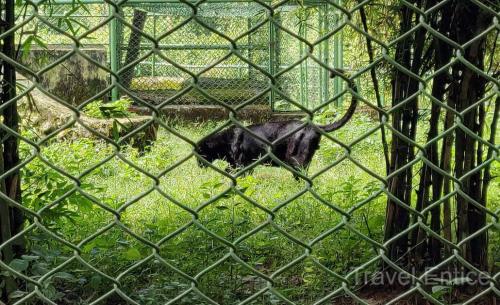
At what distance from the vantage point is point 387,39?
459 cm

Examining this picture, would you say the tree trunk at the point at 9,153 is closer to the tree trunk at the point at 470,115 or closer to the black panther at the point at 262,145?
the tree trunk at the point at 470,115

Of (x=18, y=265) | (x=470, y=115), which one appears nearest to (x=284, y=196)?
(x=470, y=115)

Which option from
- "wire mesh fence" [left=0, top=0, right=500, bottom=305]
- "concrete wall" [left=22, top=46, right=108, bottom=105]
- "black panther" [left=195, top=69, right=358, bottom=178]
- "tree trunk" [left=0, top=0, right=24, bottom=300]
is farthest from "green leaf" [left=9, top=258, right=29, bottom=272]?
"concrete wall" [left=22, top=46, right=108, bottom=105]

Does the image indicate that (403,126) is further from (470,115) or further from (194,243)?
(194,243)

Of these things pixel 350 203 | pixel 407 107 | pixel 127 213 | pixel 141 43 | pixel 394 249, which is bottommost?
pixel 141 43

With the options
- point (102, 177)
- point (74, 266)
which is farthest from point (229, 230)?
point (102, 177)

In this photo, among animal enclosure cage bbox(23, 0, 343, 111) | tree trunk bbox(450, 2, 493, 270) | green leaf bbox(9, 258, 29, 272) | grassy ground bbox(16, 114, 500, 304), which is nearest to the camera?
green leaf bbox(9, 258, 29, 272)

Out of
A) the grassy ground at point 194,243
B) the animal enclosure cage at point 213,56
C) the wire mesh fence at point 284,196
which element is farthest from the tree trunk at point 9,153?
the animal enclosure cage at point 213,56

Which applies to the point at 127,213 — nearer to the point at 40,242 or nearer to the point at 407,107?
the point at 40,242

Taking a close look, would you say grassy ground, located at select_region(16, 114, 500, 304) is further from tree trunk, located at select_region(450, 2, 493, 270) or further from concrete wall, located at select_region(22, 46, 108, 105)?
concrete wall, located at select_region(22, 46, 108, 105)

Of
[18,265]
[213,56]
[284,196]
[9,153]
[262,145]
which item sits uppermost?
[9,153]

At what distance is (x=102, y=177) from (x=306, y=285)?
4.25 meters

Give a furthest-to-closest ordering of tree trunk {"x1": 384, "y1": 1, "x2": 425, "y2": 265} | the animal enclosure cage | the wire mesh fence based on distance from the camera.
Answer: the animal enclosure cage, tree trunk {"x1": 384, "y1": 1, "x2": 425, "y2": 265}, the wire mesh fence

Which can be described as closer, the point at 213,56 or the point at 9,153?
the point at 9,153
